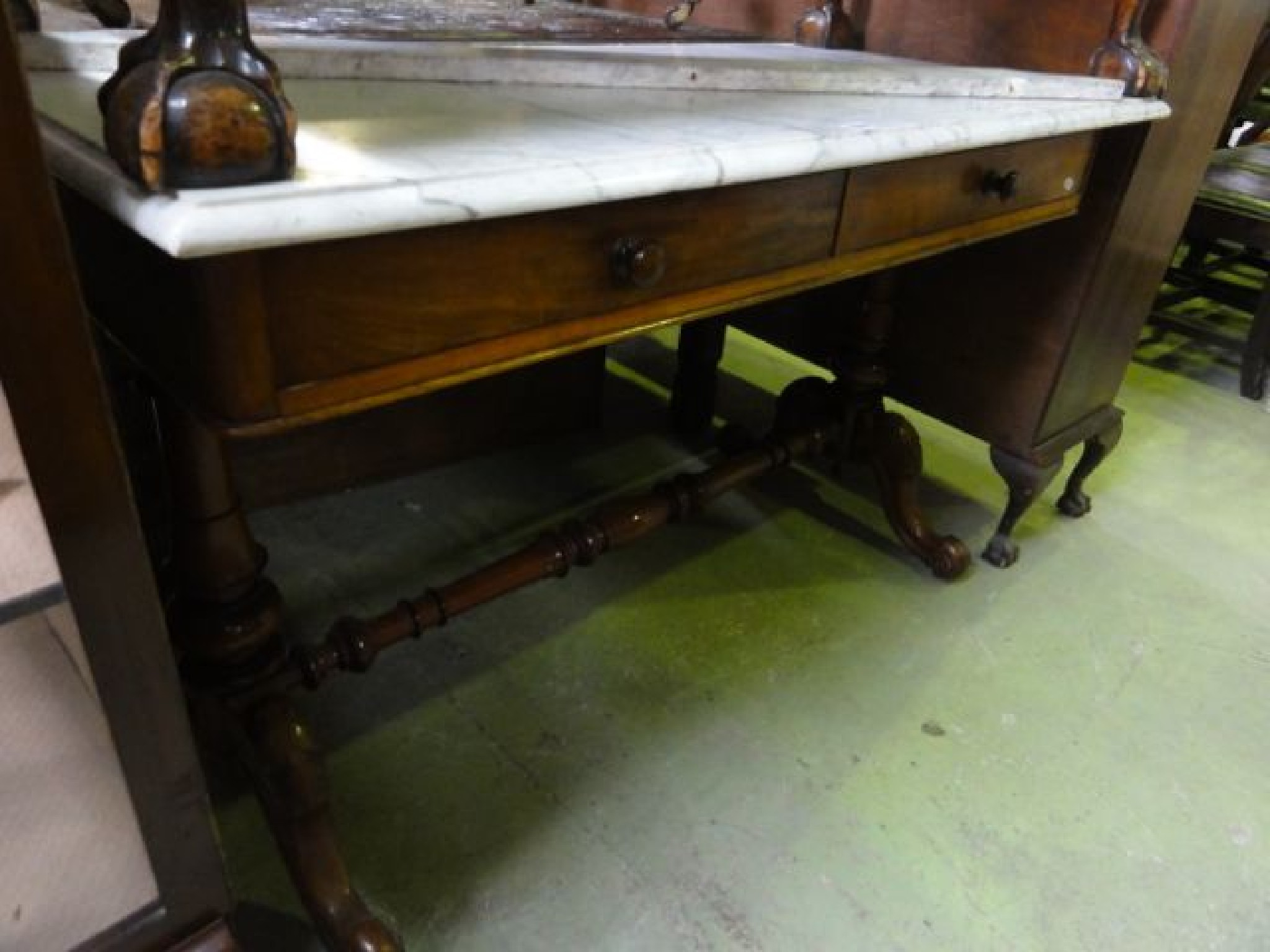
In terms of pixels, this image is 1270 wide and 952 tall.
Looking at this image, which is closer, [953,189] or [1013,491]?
[953,189]

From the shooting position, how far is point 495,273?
1.86ft

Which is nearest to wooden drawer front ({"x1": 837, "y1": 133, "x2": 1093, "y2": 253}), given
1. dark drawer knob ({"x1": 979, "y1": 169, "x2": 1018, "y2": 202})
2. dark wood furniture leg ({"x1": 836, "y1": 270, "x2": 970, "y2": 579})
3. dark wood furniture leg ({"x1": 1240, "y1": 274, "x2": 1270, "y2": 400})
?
dark drawer knob ({"x1": 979, "y1": 169, "x2": 1018, "y2": 202})

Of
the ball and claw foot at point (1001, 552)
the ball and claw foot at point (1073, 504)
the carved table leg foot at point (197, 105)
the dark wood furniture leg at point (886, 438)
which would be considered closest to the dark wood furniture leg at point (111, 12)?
the carved table leg foot at point (197, 105)

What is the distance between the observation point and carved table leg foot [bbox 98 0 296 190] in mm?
419

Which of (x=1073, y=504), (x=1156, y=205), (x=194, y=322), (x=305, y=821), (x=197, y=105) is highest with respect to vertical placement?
(x=197, y=105)

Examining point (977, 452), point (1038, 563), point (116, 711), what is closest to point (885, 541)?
point (1038, 563)

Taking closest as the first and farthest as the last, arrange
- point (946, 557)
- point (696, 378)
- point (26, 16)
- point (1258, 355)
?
1. point (26, 16)
2. point (946, 557)
3. point (696, 378)
4. point (1258, 355)

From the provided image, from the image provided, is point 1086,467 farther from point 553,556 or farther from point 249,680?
point 249,680

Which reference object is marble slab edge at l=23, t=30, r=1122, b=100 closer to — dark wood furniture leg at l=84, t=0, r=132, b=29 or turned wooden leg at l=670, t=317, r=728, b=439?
dark wood furniture leg at l=84, t=0, r=132, b=29

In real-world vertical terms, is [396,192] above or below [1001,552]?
above

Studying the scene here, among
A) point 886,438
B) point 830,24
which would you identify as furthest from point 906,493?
point 830,24

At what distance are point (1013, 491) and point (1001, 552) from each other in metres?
0.11

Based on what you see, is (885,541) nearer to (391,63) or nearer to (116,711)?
(391,63)

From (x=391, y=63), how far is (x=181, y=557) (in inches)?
18.4
